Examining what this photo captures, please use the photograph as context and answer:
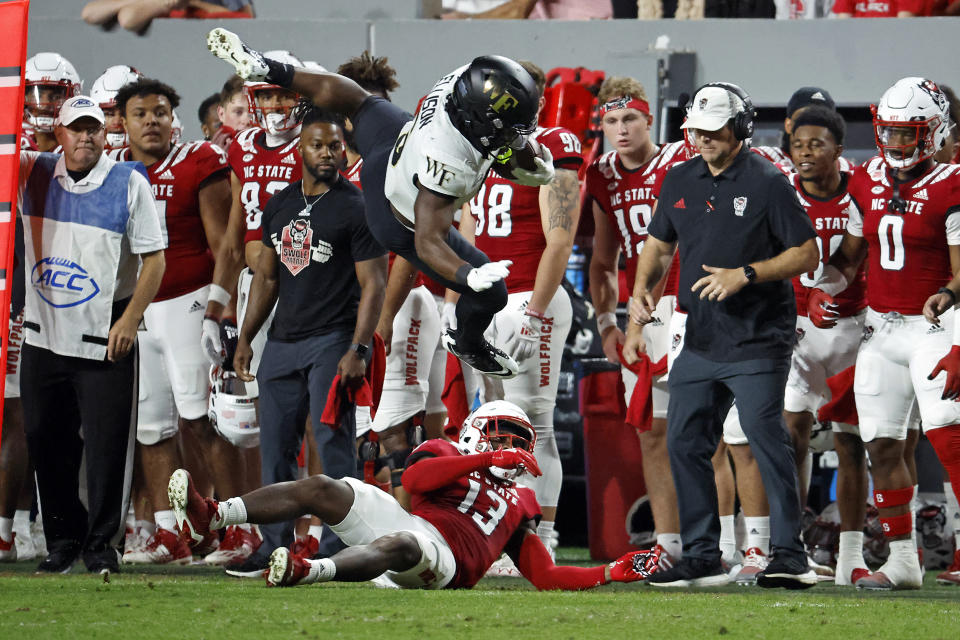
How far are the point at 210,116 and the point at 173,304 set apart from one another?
203cm

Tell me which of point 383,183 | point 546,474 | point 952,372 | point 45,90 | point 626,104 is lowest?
point 546,474

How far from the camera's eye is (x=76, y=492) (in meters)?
5.79

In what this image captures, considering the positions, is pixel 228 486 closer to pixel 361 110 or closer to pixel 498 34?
pixel 361 110

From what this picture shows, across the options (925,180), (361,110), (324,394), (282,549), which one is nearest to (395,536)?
(282,549)

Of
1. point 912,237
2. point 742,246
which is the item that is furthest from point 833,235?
point 742,246

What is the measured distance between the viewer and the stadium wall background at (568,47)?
9.11m

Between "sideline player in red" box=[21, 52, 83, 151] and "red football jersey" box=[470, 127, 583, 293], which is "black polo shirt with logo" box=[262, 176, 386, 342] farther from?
"sideline player in red" box=[21, 52, 83, 151]

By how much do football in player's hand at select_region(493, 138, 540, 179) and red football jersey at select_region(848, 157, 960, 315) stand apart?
1.75 m

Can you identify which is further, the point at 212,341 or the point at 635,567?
the point at 212,341

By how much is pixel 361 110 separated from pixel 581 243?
2.13 m

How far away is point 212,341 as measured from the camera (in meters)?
6.43

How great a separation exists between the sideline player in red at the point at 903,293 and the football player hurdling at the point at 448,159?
169cm

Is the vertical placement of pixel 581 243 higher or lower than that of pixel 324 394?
higher

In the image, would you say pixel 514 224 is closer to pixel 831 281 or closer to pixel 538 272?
pixel 538 272
